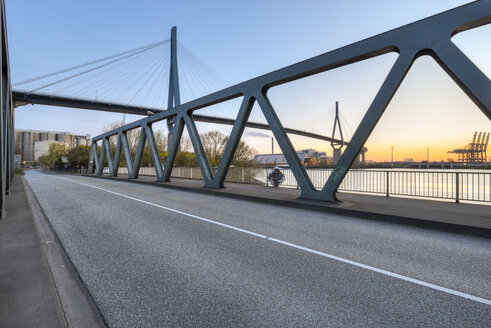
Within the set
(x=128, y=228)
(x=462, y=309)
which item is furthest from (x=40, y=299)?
Result: (x=462, y=309)

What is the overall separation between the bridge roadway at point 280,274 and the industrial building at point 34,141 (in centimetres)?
18476

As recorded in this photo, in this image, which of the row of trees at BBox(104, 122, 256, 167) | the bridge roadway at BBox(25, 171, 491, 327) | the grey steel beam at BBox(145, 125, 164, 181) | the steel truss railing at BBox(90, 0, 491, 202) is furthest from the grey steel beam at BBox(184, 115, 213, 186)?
the row of trees at BBox(104, 122, 256, 167)

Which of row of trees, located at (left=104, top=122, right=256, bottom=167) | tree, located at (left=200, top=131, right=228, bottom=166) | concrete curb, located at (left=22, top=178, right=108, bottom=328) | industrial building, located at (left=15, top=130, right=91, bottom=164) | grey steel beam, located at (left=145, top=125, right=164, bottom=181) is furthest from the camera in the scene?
Result: industrial building, located at (left=15, top=130, right=91, bottom=164)

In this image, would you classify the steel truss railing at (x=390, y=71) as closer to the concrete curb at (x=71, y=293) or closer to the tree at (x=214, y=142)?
the concrete curb at (x=71, y=293)

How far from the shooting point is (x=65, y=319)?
223 centimetres

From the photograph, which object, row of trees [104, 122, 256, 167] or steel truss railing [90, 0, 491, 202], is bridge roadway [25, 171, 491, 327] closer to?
steel truss railing [90, 0, 491, 202]

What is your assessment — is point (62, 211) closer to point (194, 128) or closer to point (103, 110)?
point (194, 128)

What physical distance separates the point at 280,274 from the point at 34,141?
23149cm

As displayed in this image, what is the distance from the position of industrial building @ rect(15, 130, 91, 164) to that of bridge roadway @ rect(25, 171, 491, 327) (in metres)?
185

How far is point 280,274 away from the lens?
322 cm

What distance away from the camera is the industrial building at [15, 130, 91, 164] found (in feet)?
508

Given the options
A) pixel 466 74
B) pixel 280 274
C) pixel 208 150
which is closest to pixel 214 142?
pixel 208 150

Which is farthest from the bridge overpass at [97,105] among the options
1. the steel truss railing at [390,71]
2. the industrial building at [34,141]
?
the industrial building at [34,141]

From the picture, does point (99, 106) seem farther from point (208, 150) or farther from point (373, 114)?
point (373, 114)
